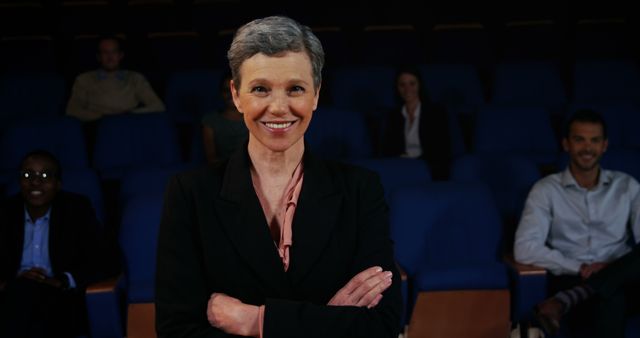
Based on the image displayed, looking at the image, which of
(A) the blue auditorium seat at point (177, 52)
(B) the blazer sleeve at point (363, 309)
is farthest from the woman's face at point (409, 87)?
(B) the blazer sleeve at point (363, 309)

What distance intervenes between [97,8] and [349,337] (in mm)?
2426

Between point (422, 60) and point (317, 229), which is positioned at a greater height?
point (422, 60)

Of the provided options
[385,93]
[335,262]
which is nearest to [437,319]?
[335,262]

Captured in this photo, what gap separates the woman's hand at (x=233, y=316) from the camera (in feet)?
1.56

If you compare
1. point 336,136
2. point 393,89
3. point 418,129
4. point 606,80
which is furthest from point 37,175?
point 606,80

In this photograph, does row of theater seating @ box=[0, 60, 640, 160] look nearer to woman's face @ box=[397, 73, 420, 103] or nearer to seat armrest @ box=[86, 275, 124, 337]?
woman's face @ box=[397, 73, 420, 103]

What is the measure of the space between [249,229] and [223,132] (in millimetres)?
1213

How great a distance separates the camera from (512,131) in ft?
5.80

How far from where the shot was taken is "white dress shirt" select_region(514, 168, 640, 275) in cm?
123

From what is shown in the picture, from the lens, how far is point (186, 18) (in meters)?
2.67

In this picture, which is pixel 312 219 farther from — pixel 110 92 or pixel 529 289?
pixel 110 92

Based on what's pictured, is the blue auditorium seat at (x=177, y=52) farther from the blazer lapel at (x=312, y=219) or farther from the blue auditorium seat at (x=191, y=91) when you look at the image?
the blazer lapel at (x=312, y=219)

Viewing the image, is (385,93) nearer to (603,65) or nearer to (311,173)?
(603,65)

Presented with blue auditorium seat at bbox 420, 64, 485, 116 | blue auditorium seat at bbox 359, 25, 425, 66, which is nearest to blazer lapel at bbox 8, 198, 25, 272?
blue auditorium seat at bbox 420, 64, 485, 116
